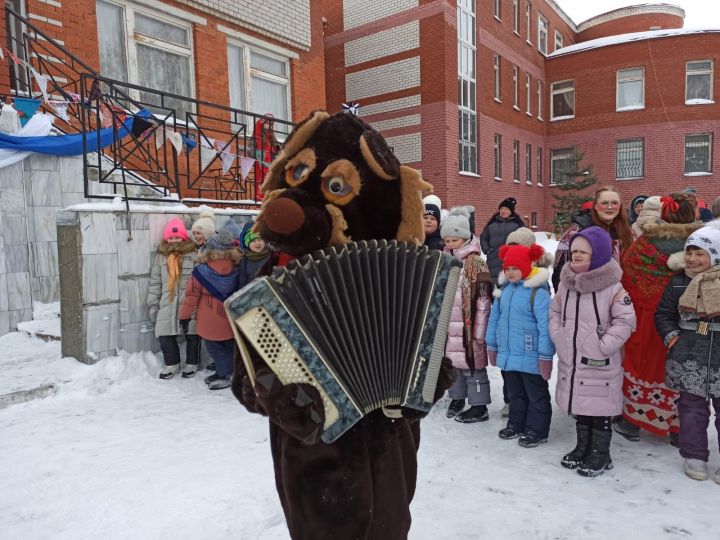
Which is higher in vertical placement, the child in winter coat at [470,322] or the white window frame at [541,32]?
the white window frame at [541,32]

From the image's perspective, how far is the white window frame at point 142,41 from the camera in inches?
328

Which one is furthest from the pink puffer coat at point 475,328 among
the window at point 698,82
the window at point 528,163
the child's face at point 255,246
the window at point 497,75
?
the window at point 698,82

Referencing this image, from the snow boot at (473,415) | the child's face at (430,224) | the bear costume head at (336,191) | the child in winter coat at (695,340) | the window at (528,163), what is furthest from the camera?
the window at (528,163)

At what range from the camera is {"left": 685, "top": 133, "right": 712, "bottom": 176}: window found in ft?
67.3

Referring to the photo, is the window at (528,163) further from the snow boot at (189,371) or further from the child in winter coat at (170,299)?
the snow boot at (189,371)

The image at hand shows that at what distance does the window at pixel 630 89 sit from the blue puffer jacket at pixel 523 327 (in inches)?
828

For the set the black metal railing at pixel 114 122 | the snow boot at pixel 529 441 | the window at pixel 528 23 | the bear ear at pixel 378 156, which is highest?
the window at pixel 528 23

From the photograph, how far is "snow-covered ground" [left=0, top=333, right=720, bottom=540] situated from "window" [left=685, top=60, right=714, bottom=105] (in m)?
22.2

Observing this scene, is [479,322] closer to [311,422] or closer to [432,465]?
[432,465]

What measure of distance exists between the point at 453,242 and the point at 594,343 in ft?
4.61

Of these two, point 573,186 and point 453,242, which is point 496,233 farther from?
point 573,186

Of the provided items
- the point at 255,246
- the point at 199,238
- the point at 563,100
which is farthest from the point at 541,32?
the point at 255,246

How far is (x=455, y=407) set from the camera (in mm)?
4301

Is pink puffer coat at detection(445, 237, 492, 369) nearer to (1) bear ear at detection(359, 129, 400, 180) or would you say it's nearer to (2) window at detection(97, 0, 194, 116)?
(1) bear ear at detection(359, 129, 400, 180)
